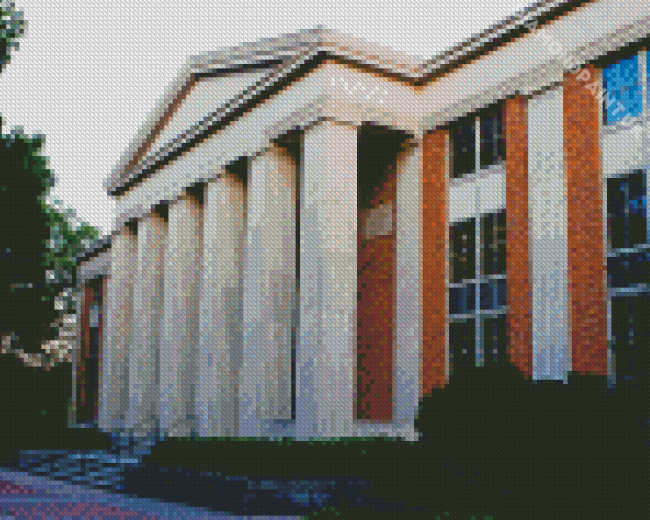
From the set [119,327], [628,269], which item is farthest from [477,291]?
[119,327]

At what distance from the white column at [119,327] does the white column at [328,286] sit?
47.7 feet

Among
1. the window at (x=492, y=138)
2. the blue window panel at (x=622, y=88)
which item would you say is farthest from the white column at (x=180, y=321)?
the blue window panel at (x=622, y=88)

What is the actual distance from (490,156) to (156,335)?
48.1 feet

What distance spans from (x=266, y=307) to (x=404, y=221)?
13.6 feet

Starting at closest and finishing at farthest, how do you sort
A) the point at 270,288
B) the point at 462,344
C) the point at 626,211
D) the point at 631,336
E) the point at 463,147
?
the point at 631,336, the point at 626,211, the point at 462,344, the point at 463,147, the point at 270,288

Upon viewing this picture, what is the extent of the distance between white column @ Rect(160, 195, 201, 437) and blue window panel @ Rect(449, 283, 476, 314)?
952 cm

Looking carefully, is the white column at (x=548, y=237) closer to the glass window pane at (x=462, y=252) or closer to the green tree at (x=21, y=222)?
the glass window pane at (x=462, y=252)

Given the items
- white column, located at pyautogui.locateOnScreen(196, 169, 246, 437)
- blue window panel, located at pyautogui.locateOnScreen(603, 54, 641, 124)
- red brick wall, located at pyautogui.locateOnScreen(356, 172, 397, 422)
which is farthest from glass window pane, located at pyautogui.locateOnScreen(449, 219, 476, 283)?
white column, located at pyautogui.locateOnScreen(196, 169, 246, 437)

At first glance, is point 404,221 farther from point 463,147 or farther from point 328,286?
point 328,286

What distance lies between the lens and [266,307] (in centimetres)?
2072

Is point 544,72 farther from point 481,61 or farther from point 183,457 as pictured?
point 183,457

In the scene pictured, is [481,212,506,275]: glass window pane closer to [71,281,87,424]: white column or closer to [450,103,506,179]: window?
[450,103,506,179]: window

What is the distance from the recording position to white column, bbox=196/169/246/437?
2302cm

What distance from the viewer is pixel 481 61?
19391 mm
